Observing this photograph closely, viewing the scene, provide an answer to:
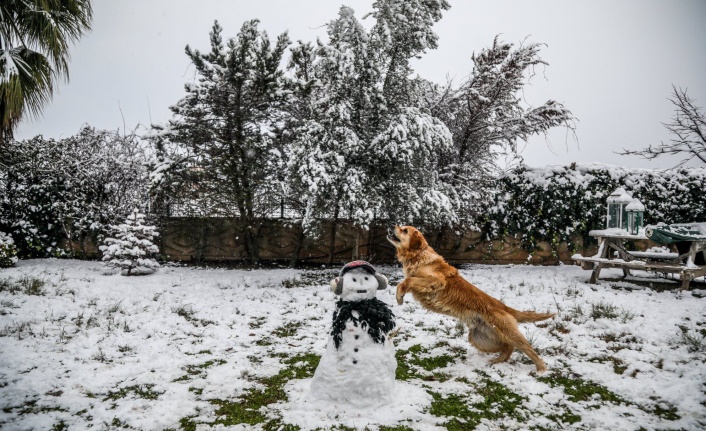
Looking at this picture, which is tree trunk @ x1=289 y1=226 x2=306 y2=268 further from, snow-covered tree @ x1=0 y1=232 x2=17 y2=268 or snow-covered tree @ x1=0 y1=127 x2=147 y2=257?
snow-covered tree @ x1=0 y1=232 x2=17 y2=268

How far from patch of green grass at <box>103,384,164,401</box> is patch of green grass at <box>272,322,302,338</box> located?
179cm

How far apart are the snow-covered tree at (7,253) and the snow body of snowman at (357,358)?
9.18 meters

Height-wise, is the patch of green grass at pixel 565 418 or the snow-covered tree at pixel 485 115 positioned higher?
the snow-covered tree at pixel 485 115

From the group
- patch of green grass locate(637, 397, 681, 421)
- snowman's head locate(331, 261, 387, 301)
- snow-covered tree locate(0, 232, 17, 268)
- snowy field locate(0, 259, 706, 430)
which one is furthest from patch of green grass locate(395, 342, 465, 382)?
snow-covered tree locate(0, 232, 17, 268)

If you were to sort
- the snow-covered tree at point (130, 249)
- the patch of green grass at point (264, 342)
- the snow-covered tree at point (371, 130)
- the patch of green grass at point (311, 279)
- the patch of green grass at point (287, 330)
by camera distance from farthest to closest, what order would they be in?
the snow-covered tree at point (130, 249) < the patch of green grass at point (311, 279) < the snow-covered tree at point (371, 130) < the patch of green grass at point (287, 330) < the patch of green grass at point (264, 342)

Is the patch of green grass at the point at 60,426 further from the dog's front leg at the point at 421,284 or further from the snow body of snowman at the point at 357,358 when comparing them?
the dog's front leg at the point at 421,284

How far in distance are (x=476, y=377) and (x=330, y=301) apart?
314cm

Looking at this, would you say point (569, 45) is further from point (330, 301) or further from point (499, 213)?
point (330, 301)

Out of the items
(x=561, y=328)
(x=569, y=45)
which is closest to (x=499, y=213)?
(x=561, y=328)

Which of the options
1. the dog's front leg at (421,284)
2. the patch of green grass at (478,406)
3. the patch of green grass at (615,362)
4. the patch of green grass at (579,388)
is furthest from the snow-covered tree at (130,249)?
the patch of green grass at (615,362)

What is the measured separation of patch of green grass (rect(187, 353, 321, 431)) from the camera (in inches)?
104

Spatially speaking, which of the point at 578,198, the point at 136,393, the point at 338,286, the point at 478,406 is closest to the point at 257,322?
the point at 136,393

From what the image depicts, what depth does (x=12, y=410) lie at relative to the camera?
8.84 feet

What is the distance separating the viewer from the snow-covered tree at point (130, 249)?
800cm
